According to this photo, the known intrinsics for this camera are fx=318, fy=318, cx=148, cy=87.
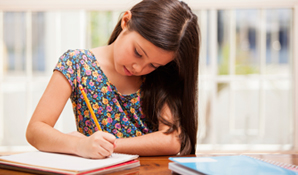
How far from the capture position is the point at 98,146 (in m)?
0.80

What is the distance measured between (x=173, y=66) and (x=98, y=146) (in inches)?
23.0

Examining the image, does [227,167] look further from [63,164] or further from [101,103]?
[101,103]

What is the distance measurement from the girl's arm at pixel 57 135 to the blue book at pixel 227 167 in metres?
0.19

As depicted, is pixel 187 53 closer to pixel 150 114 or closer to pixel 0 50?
pixel 150 114

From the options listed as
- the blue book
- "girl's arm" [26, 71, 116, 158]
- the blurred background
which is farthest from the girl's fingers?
the blurred background

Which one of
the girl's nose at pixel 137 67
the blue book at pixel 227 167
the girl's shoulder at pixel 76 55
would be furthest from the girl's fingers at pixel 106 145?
the girl's shoulder at pixel 76 55

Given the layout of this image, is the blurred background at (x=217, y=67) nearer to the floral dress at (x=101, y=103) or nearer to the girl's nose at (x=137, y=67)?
the floral dress at (x=101, y=103)

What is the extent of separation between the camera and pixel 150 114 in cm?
127

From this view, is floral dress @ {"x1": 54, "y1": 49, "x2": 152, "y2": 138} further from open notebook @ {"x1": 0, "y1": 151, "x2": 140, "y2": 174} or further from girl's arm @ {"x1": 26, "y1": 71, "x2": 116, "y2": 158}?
open notebook @ {"x1": 0, "y1": 151, "x2": 140, "y2": 174}

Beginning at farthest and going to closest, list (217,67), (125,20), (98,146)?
(217,67) → (125,20) → (98,146)

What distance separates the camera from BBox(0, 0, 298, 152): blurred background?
3.70 metres

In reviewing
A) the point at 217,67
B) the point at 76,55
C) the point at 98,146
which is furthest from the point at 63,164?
the point at 217,67

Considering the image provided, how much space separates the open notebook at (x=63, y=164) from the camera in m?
0.67

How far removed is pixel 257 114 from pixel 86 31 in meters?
2.30
